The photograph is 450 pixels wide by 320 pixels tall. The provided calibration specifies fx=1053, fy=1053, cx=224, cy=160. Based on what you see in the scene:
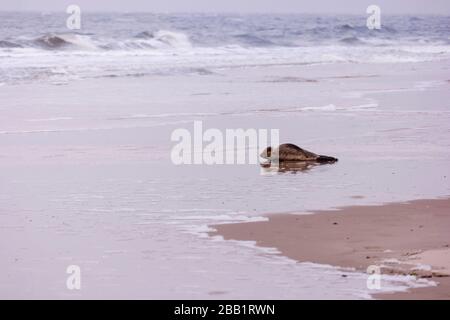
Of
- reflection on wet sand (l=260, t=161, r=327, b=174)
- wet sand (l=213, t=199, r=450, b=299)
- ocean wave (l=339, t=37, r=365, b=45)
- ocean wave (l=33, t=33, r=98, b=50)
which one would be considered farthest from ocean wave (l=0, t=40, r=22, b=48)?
wet sand (l=213, t=199, r=450, b=299)

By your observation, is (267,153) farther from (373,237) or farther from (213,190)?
(373,237)

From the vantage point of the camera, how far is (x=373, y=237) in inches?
371

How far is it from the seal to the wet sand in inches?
117

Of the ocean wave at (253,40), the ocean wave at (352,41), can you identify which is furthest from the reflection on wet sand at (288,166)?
the ocean wave at (352,41)

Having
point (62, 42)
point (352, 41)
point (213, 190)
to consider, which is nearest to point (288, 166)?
point (213, 190)

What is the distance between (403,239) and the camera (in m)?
9.31

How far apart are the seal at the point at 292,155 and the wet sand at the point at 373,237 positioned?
9.75 feet

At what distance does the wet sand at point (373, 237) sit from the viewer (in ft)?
27.1

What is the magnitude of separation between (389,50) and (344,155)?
118ft

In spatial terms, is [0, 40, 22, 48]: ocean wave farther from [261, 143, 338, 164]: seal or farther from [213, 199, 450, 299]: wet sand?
[213, 199, 450, 299]: wet sand

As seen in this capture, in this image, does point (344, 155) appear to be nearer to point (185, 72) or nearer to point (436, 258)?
point (436, 258)

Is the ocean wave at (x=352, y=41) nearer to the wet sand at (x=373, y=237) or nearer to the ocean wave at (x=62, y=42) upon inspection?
the ocean wave at (x=62, y=42)

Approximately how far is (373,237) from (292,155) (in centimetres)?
478

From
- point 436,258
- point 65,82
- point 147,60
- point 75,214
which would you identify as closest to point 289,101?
point 65,82
